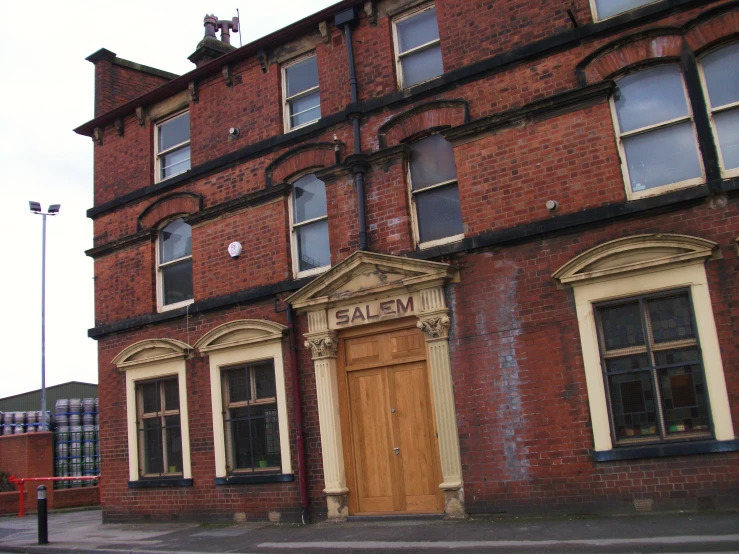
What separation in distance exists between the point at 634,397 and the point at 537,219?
2.67m

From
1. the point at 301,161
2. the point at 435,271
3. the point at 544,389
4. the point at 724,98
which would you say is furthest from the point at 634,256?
the point at 301,161

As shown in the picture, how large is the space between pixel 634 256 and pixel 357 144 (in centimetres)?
477

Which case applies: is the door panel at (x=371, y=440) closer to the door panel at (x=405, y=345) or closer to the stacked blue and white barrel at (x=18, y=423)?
the door panel at (x=405, y=345)

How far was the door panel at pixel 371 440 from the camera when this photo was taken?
11.1m

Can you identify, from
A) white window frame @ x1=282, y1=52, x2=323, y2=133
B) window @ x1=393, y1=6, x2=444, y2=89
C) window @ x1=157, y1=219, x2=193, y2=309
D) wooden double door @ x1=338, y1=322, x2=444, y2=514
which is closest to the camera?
wooden double door @ x1=338, y1=322, x2=444, y2=514

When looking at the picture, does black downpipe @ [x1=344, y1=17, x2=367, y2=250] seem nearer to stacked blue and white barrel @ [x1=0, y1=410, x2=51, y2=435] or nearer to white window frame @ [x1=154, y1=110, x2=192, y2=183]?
white window frame @ [x1=154, y1=110, x2=192, y2=183]

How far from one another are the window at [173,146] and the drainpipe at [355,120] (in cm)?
411

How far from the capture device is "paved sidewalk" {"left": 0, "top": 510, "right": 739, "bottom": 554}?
7438 millimetres

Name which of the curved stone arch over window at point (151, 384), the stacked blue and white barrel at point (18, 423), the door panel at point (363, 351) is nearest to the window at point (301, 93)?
the door panel at point (363, 351)

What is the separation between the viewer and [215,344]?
1309 centimetres

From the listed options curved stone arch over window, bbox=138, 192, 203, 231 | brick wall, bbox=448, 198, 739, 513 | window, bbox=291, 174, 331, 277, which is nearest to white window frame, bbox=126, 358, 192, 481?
curved stone arch over window, bbox=138, 192, 203, 231

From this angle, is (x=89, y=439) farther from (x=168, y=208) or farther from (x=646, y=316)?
(x=646, y=316)

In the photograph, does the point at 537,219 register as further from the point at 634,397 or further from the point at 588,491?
the point at 588,491

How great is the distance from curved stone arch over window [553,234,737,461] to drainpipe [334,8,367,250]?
3.34 m
